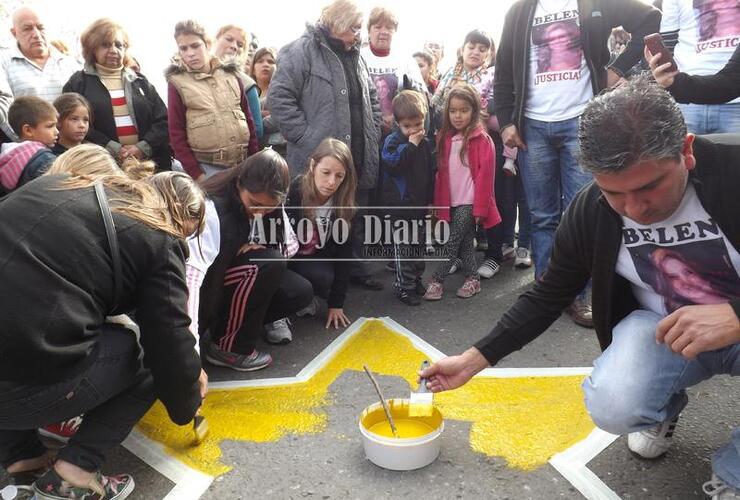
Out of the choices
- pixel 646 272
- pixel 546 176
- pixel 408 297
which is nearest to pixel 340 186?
pixel 408 297

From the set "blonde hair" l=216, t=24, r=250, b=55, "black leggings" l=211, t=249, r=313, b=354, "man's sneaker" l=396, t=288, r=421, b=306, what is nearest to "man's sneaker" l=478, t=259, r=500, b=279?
"man's sneaker" l=396, t=288, r=421, b=306

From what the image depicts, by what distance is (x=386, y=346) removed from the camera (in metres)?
3.55

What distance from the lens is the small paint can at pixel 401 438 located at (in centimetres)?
227

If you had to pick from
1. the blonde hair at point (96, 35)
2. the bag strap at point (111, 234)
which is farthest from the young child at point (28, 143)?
the bag strap at point (111, 234)

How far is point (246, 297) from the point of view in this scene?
10.6 feet

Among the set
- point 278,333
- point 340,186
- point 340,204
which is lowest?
point 278,333

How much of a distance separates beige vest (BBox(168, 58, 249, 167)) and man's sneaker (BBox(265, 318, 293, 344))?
4.43 ft

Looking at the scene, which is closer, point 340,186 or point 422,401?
point 422,401

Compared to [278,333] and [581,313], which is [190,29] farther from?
[581,313]

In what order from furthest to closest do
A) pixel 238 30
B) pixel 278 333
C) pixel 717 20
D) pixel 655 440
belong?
pixel 238 30 → pixel 278 333 → pixel 717 20 → pixel 655 440

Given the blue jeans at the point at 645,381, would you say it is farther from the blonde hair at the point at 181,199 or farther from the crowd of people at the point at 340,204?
the blonde hair at the point at 181,199

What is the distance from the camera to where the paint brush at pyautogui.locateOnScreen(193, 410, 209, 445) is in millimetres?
2512

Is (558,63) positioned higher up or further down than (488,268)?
higher up

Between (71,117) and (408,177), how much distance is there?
2.25 m
